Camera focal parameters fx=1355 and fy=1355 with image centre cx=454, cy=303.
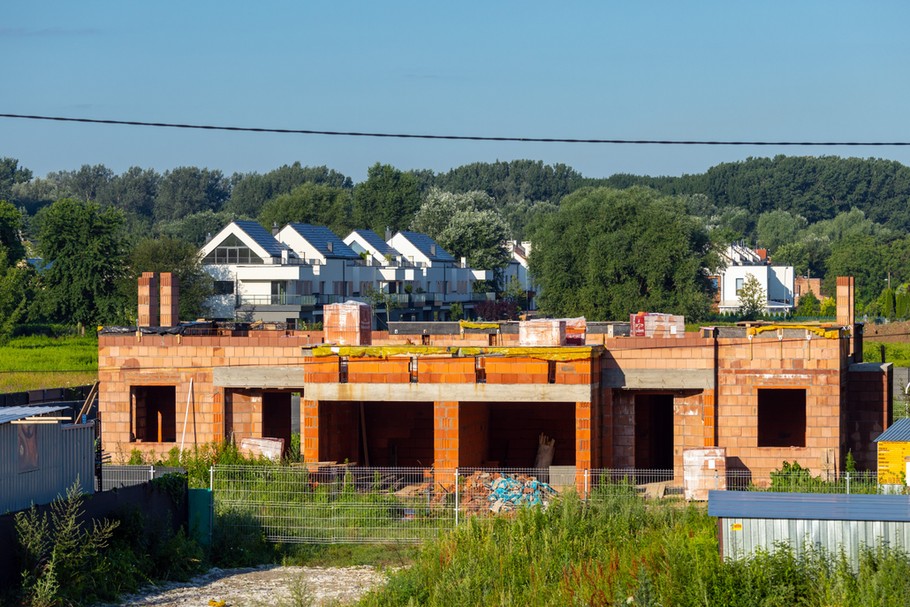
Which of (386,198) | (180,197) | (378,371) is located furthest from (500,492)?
(180,197)

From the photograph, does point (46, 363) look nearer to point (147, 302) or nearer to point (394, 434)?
point (147, 302)

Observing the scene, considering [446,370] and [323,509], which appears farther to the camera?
[446,370]

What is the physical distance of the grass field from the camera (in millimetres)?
55250

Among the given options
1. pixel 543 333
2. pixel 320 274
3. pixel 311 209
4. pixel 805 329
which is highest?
pixel 311 209

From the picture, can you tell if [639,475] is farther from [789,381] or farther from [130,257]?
[130,257]

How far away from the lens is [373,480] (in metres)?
27.5

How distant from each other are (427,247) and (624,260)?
19886mm

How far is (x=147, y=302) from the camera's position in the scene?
119ft

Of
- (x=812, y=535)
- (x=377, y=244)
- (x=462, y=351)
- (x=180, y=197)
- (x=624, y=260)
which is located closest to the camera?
(x=812, y=535)

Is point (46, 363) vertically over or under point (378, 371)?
under

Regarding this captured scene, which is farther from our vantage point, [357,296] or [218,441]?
[357,296]

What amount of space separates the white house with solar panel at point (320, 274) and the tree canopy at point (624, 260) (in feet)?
33.7

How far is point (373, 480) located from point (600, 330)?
12536mm

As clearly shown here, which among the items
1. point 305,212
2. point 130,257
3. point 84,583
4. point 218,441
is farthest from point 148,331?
point 305,212
